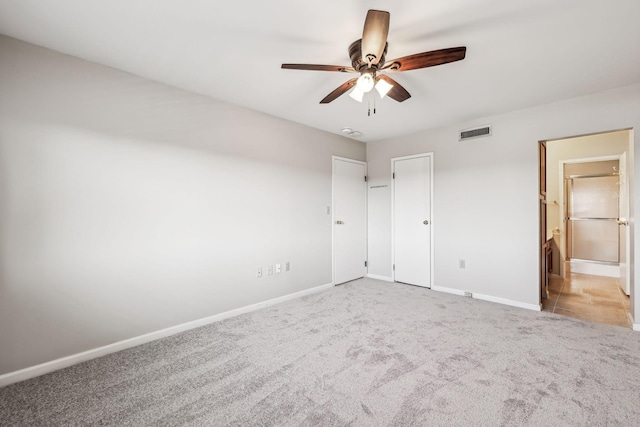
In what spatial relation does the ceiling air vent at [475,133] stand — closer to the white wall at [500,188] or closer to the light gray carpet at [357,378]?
the white wall at [500,188]

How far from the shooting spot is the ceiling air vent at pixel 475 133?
3705 millimetres

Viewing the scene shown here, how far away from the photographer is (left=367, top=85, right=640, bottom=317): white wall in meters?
3.03

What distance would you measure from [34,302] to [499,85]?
14.6ft

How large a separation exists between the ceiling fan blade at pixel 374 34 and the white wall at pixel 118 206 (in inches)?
78.5

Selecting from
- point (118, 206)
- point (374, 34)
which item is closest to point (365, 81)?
point (374, 34)

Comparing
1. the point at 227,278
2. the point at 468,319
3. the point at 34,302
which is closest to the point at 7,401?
the point at 34,302

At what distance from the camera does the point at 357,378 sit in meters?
2.00

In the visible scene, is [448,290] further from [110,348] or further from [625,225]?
[110,348]

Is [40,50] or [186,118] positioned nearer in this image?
[40,50]

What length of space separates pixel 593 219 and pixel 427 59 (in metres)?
5.80

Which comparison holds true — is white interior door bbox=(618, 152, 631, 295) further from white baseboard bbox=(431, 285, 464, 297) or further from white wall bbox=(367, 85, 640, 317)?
white baseboard bbox=(431, 285, 464, 297)

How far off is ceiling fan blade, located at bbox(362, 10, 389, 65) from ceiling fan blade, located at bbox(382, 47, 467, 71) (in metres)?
0.16

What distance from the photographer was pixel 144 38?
80.2 inches

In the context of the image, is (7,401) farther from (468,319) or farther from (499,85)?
(499,85)
